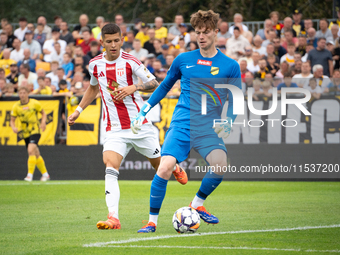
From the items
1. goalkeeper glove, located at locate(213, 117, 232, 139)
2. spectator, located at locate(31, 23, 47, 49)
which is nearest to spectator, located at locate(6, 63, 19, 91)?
spectator, located at locate(31, 23, 47, 49)

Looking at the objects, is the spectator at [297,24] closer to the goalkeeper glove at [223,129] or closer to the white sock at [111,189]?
the goalkeeper glove at [223,129]

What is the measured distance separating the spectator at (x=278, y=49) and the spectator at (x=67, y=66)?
21.5 feet

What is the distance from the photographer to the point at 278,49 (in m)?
16.5

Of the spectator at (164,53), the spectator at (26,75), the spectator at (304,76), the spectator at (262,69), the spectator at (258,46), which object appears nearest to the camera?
the spectator at (304,76)

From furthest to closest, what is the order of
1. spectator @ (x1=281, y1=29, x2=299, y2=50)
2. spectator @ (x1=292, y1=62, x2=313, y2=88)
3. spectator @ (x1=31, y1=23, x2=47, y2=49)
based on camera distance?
spectator @ (x1=31, y1=23, x2=47, y2=49), spectator @ (x1=281, y1=29, x2=299, y2=50), spectator @ (x1=292, y1=62, x2=313, y2=88)

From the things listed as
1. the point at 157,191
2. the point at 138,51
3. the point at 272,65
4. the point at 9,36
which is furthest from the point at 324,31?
A: the point at 157,191

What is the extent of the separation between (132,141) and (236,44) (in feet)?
34.0

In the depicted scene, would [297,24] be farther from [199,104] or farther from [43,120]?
[199,104]

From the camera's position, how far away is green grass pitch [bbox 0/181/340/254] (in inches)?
212

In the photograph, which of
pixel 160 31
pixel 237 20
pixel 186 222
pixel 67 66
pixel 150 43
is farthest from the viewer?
pixel 160 31

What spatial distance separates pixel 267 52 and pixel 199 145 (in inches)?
410

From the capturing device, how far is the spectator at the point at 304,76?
46.8ft

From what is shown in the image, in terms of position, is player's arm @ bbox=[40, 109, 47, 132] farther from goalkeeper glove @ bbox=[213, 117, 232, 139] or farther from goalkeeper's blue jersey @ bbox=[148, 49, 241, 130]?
goalkeeper glove @ bbox=[213, 117, 232, 139]

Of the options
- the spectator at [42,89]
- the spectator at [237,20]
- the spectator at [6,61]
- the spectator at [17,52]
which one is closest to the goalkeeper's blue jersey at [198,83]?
the spectator at [42,89]
